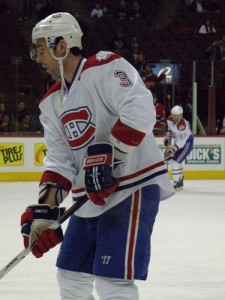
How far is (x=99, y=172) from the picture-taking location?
2879mm

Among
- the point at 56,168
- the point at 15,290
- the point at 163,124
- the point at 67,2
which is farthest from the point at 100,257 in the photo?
the point at 67,2

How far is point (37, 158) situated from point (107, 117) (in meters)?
9.77

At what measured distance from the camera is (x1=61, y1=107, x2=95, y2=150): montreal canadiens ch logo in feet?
9.95

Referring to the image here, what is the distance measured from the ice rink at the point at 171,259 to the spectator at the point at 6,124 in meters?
2.82

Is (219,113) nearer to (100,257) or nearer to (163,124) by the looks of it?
(163,124)

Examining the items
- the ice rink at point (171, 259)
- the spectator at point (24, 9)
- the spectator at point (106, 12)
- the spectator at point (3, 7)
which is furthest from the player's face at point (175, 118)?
the spectator at point (3, 7)

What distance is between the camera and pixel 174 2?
677 inches

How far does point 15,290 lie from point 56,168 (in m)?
1.37

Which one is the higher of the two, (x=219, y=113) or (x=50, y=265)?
(x=50, y=265)

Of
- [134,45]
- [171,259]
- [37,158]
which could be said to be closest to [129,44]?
[134,45]

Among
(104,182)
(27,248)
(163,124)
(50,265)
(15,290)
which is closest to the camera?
(104,182)

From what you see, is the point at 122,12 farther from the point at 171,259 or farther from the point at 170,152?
the point at 171,259

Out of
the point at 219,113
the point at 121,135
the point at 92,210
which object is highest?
the point at 121,135

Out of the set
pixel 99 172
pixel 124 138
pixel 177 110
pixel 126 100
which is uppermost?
pixel 126 100
